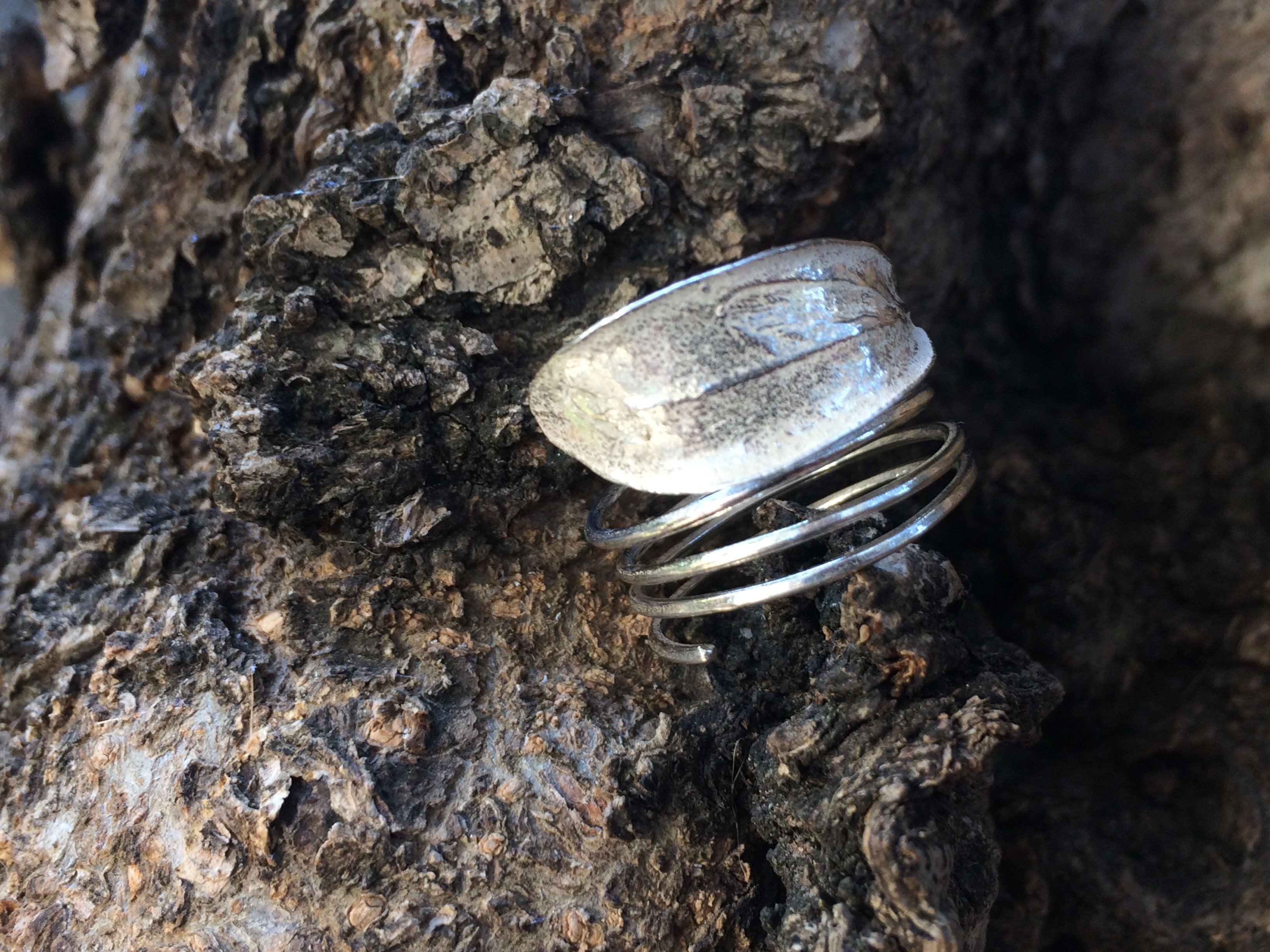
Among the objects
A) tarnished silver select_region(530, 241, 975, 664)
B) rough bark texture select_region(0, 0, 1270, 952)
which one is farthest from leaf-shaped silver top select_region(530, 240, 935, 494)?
rough bark texture select_region(0, 0, 1270, 952)

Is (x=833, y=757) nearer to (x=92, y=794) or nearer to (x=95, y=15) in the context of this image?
(x=92, y=794)

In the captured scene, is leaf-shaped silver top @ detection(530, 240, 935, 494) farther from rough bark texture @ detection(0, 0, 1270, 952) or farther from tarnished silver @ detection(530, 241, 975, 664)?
rough bark texture @ detection(0, 0, 1270, 952)

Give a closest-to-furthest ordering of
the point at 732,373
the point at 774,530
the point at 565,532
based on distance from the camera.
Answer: the point at 732,373, the point at 774,530, the point at 565,532

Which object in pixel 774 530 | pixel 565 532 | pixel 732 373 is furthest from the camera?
pixel 565 532

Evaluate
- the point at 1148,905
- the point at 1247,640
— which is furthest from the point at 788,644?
the point at 1247,640

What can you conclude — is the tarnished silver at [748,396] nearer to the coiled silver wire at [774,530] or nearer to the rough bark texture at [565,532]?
the coiled silver wire at [774,530]

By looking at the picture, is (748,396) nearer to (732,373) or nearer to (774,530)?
(732,373)

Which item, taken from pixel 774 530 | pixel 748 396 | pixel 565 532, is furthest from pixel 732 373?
pixel 565 532

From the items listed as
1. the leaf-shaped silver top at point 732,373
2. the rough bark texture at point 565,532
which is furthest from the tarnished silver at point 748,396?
the rough bark texture at point 565,532
